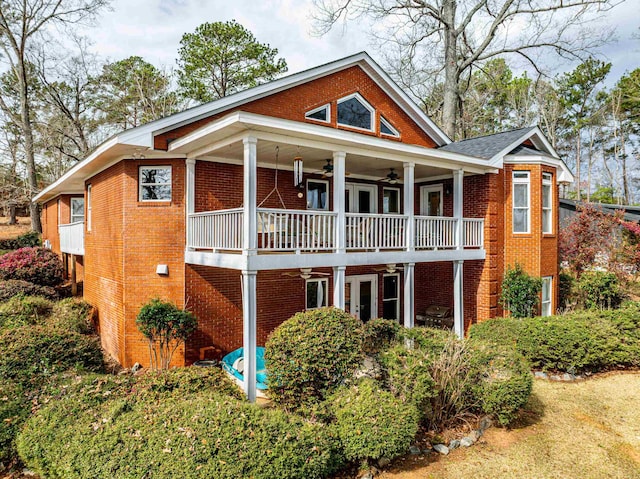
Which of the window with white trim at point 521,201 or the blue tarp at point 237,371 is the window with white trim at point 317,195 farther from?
the window with white trim at point 521,201

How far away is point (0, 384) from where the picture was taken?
655 centimetres

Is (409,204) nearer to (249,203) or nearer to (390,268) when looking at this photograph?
(390,268)

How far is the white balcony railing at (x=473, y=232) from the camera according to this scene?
12.4 meters

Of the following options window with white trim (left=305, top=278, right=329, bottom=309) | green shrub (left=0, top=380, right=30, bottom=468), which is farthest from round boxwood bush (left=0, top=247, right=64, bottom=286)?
window with white trim (left=305, top=278, right=329, bottom=309)

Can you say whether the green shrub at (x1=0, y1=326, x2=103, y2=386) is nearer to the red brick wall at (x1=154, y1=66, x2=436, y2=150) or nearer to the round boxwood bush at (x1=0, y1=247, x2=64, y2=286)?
the red brick wall at (x1=154, y1=66, x2=436, y2=150)

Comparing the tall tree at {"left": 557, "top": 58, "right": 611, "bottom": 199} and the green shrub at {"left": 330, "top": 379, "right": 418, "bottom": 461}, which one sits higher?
the tall tree at {"left": 557, "top": 58, "right": 611, "bottom": 199}

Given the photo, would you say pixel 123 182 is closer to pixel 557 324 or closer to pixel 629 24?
pixel 557 324

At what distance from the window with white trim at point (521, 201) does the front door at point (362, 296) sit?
16.2 ft

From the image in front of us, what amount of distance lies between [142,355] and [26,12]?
2527 centimetres

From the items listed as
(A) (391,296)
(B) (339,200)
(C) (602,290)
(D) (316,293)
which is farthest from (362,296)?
(C) (602,290)

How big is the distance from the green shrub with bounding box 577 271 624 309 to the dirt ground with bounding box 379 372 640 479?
→ 5.93 m

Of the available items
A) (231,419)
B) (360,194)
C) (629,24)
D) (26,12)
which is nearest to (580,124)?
(629,24)

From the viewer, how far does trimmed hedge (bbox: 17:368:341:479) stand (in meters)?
4.70

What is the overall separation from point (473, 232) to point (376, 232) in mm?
4003
